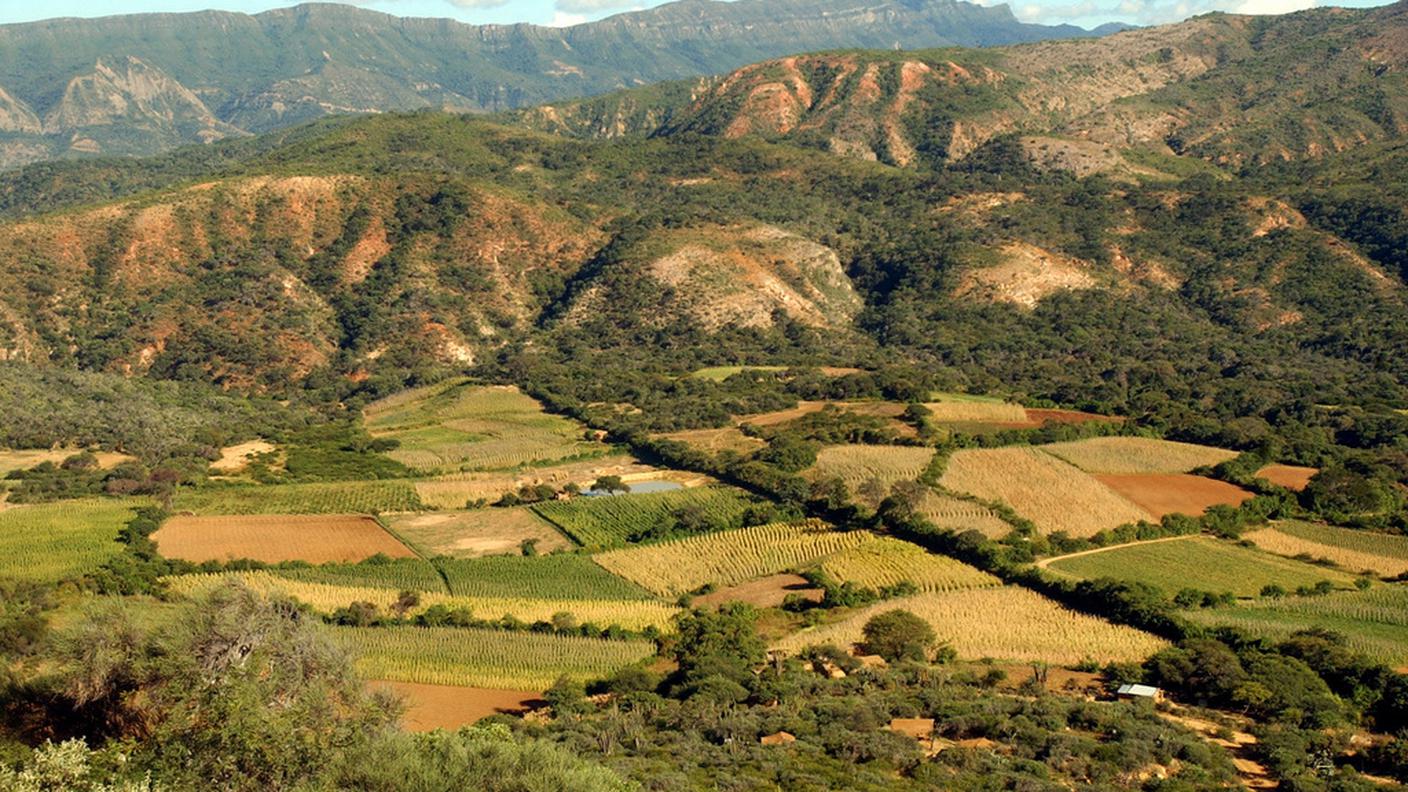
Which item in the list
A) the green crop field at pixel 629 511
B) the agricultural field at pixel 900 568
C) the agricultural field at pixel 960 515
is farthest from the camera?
the green crop field at pixel 629 511

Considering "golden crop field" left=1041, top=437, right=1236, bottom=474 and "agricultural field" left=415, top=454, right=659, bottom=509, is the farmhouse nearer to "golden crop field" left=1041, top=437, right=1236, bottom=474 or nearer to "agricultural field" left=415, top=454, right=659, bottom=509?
"golden crop field" left=1041, top=437, right=1236, bottom=474

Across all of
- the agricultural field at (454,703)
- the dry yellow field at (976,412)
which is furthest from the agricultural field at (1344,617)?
the dry yellow field at (976,412)

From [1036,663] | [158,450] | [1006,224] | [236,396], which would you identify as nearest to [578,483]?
[158,450]

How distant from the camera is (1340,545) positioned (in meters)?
70.6

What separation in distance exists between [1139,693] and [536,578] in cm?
3133

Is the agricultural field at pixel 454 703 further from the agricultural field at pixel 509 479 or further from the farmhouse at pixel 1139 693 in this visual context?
the agricultural field at pixel 509 479

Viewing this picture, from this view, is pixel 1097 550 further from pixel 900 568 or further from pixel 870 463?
pixel 870 463

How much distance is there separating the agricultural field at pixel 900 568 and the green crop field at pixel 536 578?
11.0m

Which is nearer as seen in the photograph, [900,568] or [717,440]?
[900,568]

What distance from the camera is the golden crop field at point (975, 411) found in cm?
10262

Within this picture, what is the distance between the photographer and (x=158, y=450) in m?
96.1

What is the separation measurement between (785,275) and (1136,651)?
106 m

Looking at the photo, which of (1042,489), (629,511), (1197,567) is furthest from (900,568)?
(629,511)

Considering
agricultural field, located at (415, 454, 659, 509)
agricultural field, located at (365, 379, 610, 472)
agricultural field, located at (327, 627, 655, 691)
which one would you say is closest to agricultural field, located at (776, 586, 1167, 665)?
agricultural field, located at (327, 627, 655, 691)
